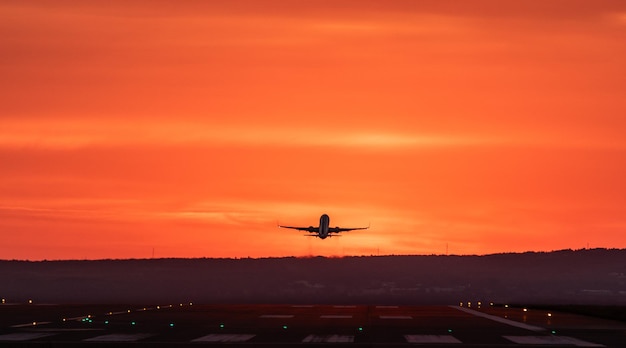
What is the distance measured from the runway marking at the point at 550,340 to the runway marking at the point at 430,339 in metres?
2.98

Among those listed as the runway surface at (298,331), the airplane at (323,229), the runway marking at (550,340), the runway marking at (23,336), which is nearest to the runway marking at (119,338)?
the runway surface at (298,331)

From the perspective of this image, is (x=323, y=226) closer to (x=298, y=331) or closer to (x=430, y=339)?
(x=298, y=331)

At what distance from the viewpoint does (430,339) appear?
57812mm

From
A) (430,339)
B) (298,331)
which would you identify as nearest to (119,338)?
(298,331)

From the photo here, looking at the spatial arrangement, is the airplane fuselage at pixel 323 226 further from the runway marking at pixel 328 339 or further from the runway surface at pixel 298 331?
the runway marking at pixel 328 339

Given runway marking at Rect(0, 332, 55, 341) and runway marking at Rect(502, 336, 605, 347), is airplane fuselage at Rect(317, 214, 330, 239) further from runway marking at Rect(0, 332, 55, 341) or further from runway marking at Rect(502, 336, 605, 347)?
runway marking at Rect(502, 336, 605, 347)

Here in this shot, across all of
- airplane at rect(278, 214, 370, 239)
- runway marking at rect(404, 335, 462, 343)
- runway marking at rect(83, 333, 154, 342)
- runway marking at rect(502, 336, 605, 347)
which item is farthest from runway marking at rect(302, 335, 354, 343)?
airplane at rect(278, 214, 370, 239)

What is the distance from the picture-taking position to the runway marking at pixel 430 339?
184 feet

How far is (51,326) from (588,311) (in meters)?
46.2

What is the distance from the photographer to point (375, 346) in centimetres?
5222

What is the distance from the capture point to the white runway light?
5619cm

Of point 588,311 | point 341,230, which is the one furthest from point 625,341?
point 341,230

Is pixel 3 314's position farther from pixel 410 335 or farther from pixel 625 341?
pixel 625 341

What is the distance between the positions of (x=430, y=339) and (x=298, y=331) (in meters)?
9.16
